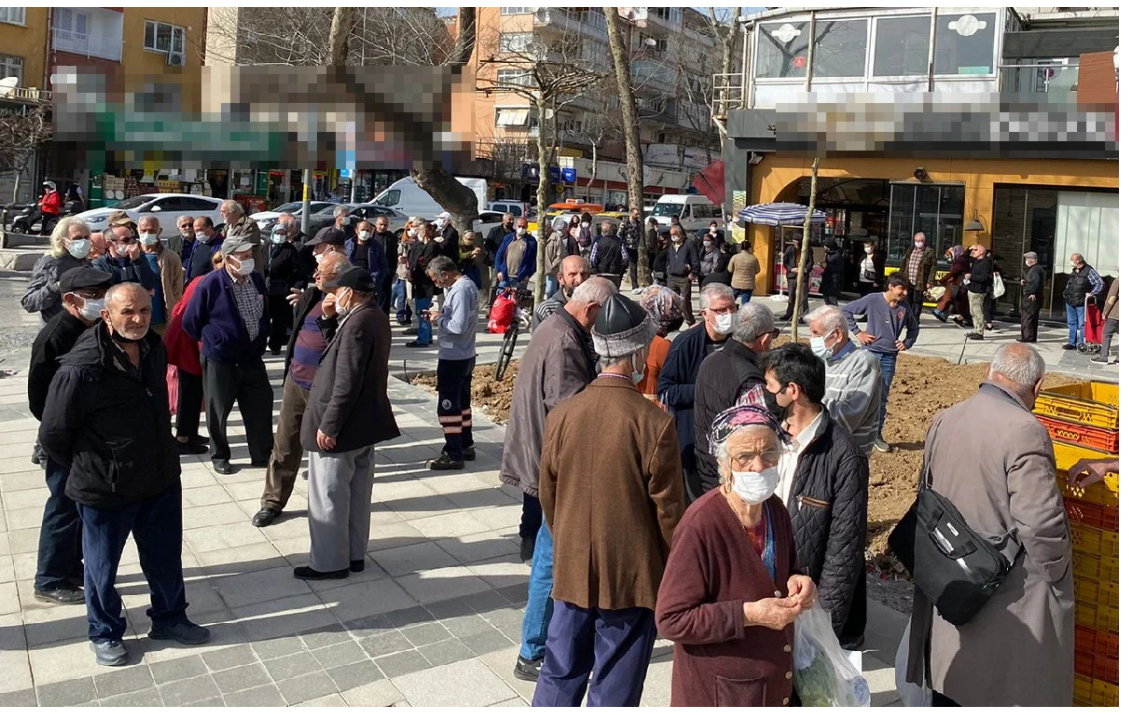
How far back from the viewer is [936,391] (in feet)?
39.8

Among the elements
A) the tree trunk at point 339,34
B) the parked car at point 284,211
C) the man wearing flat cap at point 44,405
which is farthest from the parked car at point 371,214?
the man wearing flat cap at point 44,405

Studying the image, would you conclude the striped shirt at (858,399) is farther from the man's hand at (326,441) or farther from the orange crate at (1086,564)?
the man's hand at (326,441)

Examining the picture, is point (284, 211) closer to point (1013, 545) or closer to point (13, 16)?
point (13, 16)

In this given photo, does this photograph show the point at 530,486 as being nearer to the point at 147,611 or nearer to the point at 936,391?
the point at 147,611

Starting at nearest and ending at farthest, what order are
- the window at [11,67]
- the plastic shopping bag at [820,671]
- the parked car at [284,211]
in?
1. the plastic shopping bag at [820,671]
2. the parked car at [284,211]
3. the window at [11,67]

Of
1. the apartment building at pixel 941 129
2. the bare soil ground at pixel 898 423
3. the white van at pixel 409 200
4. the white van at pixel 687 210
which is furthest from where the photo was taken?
the white van at pixel 687 210

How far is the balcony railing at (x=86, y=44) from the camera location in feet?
132

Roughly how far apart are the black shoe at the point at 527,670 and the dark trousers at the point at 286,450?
256cm

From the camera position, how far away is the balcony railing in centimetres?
4028

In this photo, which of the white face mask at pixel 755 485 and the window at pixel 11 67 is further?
the window at pixel 11 67

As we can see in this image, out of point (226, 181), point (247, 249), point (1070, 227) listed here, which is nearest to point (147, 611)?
point (247, 249)

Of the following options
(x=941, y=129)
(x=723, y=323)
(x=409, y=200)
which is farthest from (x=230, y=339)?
(x=409, y=200)

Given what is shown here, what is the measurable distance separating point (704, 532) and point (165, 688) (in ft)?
9.10

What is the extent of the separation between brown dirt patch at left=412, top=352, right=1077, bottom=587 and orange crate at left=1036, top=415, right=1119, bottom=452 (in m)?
1.59
